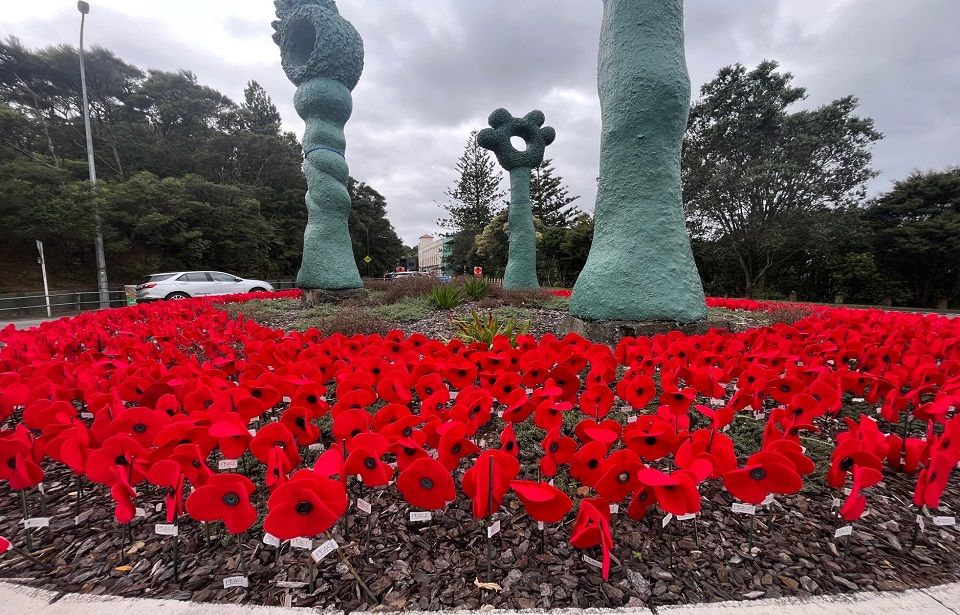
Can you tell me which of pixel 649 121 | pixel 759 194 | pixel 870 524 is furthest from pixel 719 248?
pixel 870 524

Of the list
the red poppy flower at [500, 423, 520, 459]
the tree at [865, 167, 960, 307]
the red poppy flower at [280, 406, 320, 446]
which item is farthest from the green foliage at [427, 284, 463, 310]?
the tree at [865, 167, 960, 307]

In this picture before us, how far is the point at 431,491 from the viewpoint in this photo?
3.41 feet

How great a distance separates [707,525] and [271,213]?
29873 millimetres

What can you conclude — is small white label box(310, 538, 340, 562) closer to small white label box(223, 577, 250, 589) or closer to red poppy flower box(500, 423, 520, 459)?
small white label box(223, 577, 250, 589)

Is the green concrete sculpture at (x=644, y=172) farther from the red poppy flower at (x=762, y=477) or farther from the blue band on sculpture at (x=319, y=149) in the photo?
the blue band on sculpture at (x=319, y=149)

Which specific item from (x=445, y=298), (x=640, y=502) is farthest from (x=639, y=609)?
(x=445, y=298)

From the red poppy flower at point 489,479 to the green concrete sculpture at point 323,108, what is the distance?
7.61 m

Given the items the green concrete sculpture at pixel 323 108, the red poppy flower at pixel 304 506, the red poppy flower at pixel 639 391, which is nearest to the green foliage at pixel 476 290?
the green concrete sculpture at pixel 323 108

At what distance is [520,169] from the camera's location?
12.4m

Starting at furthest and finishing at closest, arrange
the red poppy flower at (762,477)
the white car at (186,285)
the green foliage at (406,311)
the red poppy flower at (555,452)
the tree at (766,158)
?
the tree at (766,158), the white car at (186,285), the green foliage at (406,311), the red poppy flower at (555,452), the red poppy flower at (762,477)

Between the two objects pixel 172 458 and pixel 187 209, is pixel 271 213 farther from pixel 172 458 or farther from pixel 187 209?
pixel 172 458

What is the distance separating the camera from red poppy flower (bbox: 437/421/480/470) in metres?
1.17

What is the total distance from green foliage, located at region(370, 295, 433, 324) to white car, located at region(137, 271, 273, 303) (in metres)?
7.91

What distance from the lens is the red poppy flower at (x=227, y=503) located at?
968mm
